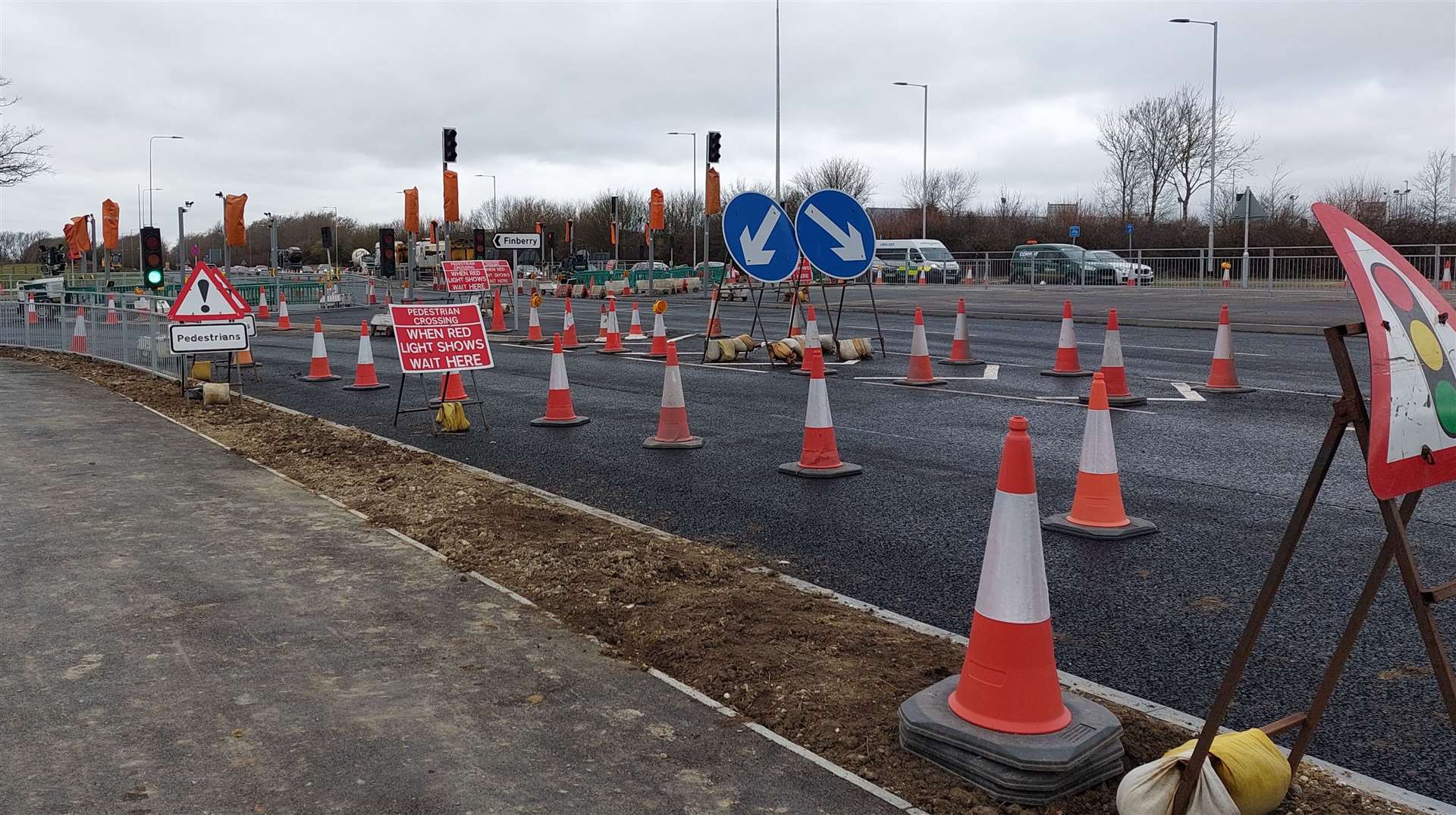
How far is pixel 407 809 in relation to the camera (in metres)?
3.54

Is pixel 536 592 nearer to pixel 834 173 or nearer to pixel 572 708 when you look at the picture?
pixel 572 708

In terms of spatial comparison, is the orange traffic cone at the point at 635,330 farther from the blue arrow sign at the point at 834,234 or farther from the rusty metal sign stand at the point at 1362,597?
the rusty metal sign stand at the point at 1362,597

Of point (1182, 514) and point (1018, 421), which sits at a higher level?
point (1018, 421)

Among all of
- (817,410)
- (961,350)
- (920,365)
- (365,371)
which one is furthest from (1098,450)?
(365,371)

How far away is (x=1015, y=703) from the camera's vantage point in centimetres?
384

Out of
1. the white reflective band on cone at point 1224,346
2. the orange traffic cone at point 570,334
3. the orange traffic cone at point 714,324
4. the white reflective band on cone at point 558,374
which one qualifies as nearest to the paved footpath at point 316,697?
the white reflective band on cone at point 558,374

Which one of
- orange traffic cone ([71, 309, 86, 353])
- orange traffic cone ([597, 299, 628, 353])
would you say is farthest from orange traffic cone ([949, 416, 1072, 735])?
orange traffic cone ([71, 309, 86, 353])

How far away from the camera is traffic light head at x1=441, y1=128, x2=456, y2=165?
2667 centimetres

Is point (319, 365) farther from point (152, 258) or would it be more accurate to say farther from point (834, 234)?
point (834, 234)

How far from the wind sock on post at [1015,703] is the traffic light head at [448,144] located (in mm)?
24363

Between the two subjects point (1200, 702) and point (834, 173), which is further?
point (834, 173)

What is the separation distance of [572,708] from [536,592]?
1575mm

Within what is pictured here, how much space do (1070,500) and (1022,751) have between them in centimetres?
440

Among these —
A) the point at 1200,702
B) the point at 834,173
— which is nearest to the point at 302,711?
the point at 1200,702
